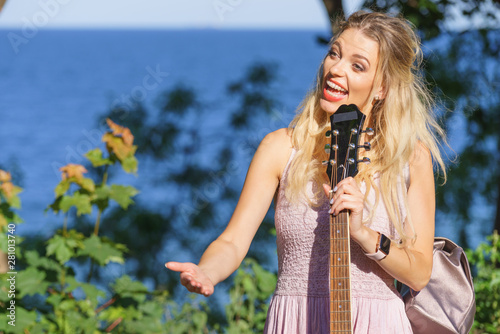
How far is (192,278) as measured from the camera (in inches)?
73.5

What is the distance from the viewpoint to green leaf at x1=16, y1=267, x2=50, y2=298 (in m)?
3.38

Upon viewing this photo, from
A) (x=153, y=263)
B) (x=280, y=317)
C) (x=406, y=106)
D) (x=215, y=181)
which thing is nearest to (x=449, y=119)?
(x=215, y=181)

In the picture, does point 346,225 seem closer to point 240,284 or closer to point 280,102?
point 240,284

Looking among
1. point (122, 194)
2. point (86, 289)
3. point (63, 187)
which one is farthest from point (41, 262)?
point (122, 194)

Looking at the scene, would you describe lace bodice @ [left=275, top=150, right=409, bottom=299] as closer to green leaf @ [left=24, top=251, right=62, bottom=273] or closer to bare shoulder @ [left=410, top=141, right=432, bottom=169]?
bare shoulder @ [left=410, top=141, right=432, bottom=169]

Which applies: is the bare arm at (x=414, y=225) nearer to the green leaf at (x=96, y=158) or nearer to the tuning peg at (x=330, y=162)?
the tuning peg at (x=330, y=162)

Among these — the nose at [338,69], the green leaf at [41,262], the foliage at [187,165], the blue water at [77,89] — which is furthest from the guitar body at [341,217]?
the foliage at [187,165]

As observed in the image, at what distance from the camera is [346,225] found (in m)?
1.99

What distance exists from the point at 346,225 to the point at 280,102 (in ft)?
15.0

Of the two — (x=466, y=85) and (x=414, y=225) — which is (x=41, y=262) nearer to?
(x=414, y=225)

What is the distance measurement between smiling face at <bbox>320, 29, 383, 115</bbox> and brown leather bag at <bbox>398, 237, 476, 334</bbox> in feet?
1.98

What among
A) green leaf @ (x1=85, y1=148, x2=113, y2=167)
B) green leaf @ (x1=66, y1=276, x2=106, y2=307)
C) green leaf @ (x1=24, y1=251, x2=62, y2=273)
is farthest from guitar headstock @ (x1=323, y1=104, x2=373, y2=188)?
green leaf @ (x1=24, y1=251, x2=62, y2=273)

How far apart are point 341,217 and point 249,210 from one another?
34cm

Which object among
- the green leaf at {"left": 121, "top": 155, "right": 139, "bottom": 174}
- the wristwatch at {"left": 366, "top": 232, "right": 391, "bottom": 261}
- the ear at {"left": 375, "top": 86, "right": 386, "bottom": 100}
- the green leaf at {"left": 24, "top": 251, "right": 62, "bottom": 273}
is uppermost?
the ear at {"left": 375, "top": 86, "right": 386, "bottom": 100}
